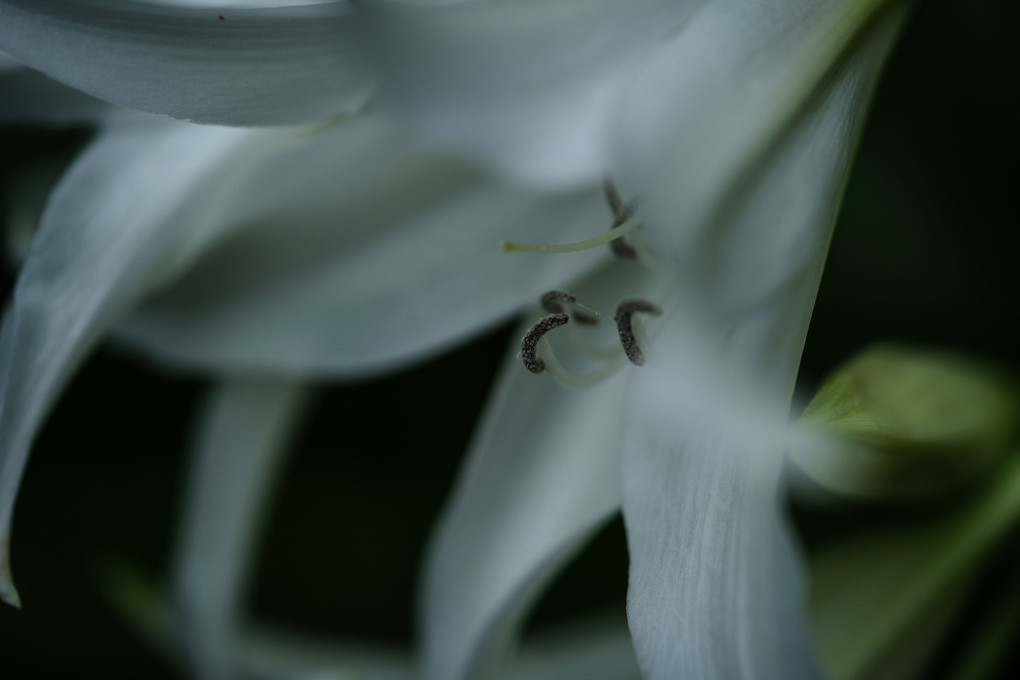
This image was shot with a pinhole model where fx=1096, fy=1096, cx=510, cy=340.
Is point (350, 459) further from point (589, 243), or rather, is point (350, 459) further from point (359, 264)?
point (589, 243)

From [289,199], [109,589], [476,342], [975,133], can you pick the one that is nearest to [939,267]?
[975,133]

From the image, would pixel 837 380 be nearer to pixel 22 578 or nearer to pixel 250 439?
pixel 250 439

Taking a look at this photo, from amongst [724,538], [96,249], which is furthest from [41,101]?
[724,538]

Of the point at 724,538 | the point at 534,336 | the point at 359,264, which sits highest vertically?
the point at 359,264

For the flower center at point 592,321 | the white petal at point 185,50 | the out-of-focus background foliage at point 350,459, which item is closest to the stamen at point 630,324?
the flower center at point 592,321

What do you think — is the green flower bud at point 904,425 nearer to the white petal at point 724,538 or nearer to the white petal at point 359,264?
the white petal at point 724,538

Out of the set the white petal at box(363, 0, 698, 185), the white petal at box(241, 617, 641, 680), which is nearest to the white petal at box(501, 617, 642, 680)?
the white petal at box(241, 617, 641, 680)
